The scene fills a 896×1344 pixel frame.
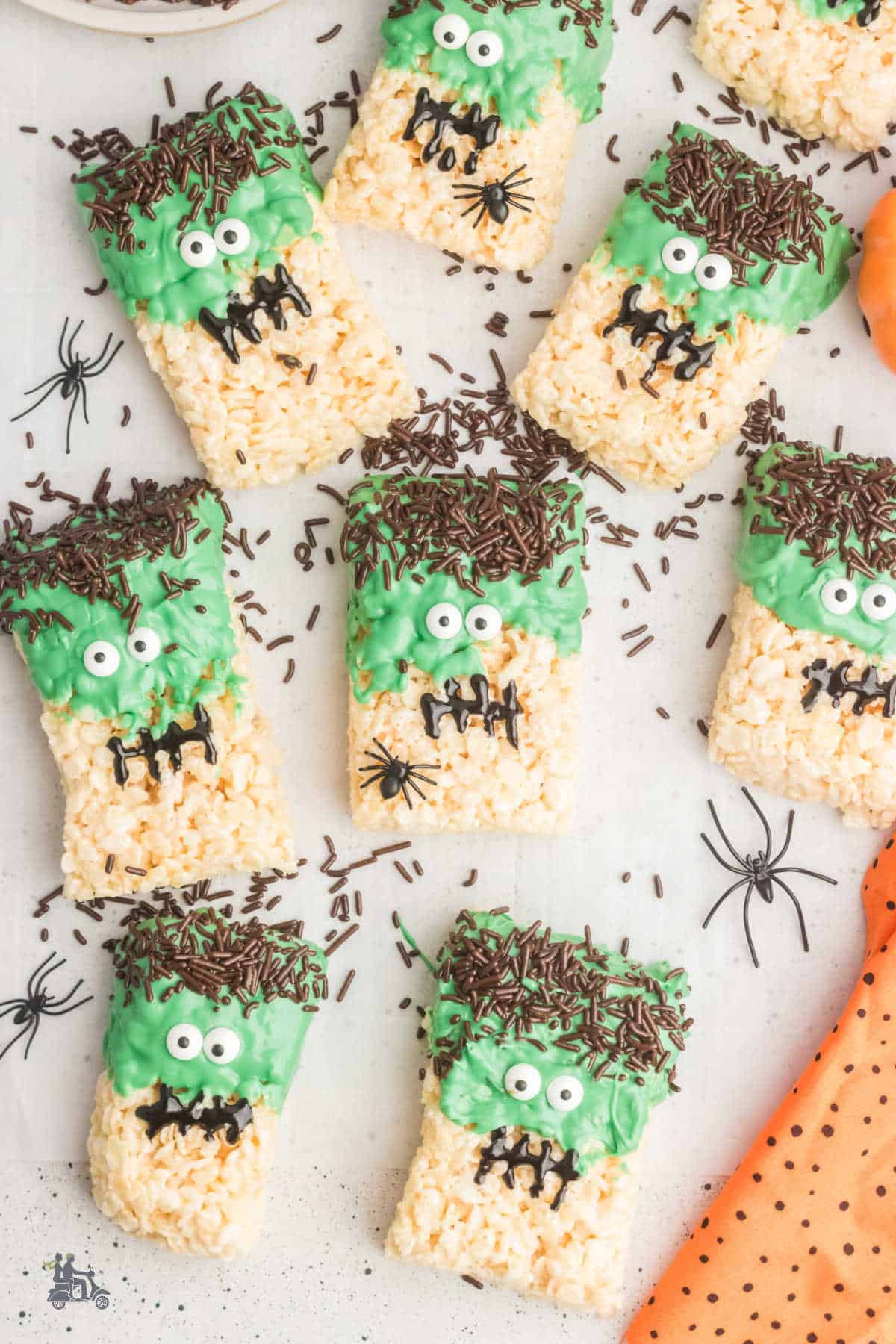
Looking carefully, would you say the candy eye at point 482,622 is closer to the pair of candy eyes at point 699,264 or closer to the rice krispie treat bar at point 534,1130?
the rice krispie treat bar at point 534,1130

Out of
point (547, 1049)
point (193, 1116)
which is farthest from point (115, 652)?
point (547, 1049)

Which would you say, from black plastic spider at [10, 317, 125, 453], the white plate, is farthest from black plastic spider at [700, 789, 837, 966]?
the white plate

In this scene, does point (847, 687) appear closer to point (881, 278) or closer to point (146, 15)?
point (881, 278)

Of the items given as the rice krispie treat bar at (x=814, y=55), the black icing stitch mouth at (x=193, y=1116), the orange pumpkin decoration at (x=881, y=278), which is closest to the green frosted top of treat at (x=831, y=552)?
the orange pumpkin decoration at (x=881, y=278)

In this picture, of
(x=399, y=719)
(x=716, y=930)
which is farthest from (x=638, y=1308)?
(x=399, y=719)

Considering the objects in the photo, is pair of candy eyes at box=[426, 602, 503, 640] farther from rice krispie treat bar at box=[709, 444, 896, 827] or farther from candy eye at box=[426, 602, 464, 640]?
rice krispie treat bar at box=[709, 444, 896, 827]

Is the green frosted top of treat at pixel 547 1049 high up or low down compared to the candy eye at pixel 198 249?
down
